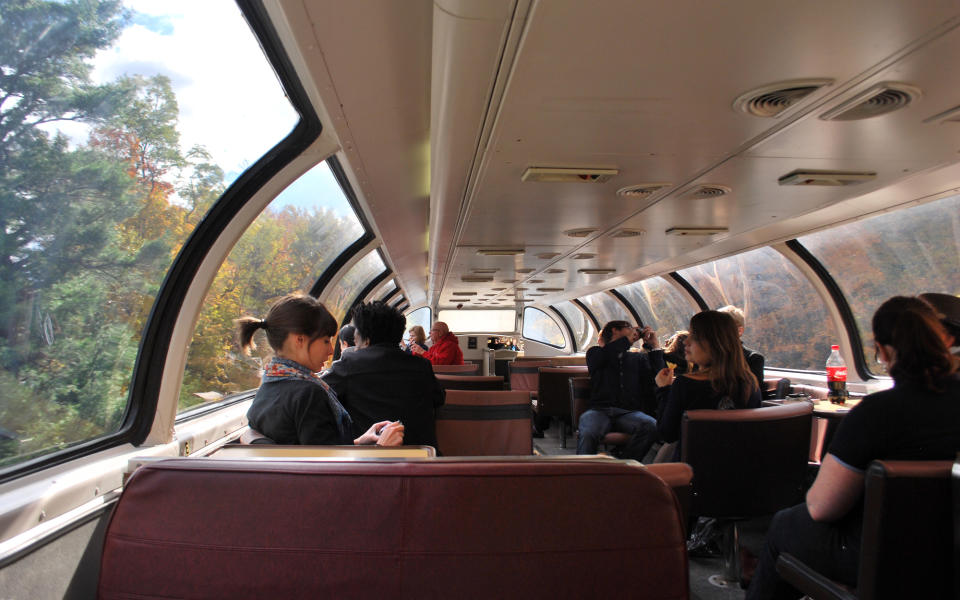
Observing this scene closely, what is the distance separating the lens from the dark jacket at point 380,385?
11.7 feet

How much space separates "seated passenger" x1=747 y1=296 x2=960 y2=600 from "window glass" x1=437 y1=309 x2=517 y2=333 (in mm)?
15625

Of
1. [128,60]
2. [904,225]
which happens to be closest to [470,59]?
[128,60]

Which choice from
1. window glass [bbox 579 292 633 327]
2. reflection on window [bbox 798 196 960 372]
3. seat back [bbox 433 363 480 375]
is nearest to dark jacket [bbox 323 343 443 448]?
seat back [bbox 433 363 480 375]

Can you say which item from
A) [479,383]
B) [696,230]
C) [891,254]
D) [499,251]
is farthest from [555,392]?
[891,254]

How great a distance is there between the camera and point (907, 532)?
185 centimetres

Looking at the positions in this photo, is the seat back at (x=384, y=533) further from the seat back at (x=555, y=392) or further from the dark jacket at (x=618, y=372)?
the seat back at (x=555, y=392)

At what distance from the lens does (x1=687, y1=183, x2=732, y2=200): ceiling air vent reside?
400 centimetres

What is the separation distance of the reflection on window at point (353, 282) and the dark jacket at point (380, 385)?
440cm

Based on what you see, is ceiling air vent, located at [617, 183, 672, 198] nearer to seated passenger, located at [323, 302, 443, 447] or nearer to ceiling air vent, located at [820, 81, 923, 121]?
ceiling air vent, located at [820, 81, 923, 121]

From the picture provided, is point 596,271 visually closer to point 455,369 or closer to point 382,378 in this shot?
point 455,369

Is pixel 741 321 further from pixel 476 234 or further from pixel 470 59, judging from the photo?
pixel 470 59

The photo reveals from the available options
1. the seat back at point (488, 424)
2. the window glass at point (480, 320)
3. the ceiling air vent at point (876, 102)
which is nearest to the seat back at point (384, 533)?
the ceiling air vent at point (876, 102)

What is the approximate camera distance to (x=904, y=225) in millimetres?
5566

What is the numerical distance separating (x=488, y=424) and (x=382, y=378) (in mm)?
1018
